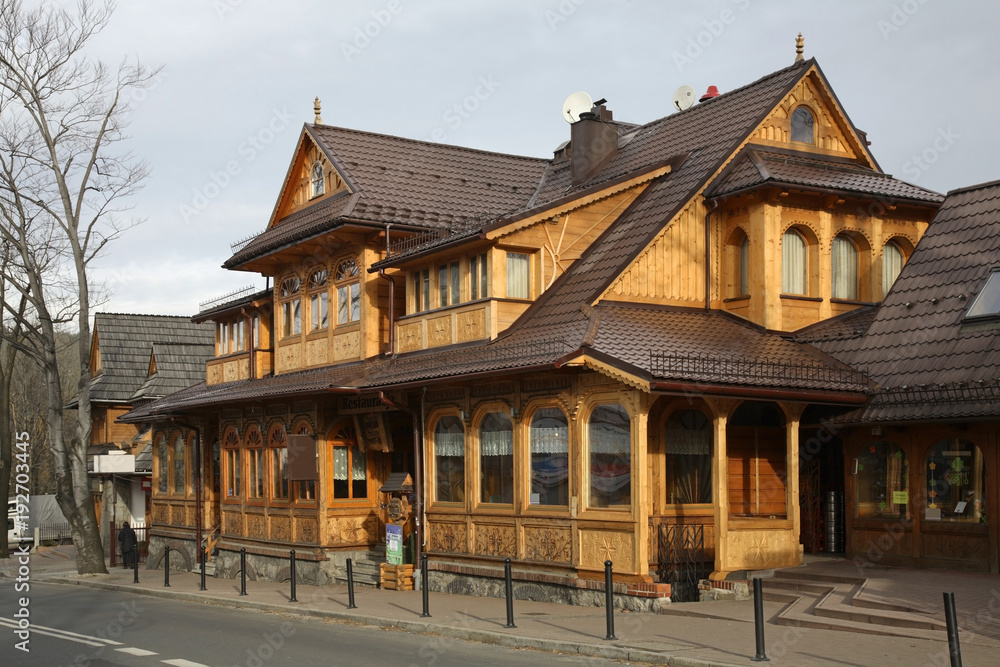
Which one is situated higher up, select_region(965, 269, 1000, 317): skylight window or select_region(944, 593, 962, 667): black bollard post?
select_region(965, 269, 1000, 317): skylight window

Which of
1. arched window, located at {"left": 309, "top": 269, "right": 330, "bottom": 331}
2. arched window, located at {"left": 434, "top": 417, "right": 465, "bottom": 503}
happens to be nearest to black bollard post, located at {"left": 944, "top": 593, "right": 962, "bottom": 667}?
arched window, located at {"left": 434, "top": 417, "right": 465, "bottom": 503}

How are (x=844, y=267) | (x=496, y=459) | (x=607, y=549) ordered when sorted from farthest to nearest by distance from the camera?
(x=844, y=267) < (x=496, y=459) < (x=607, y=549)

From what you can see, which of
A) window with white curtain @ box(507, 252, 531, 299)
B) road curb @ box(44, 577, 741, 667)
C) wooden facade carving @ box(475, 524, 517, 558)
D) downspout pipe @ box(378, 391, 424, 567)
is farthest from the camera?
downspout pipe @ box(378, 391, 424, 567)

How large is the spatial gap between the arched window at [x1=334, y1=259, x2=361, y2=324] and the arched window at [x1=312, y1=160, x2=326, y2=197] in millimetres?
2514

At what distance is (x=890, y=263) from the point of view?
2248 cm

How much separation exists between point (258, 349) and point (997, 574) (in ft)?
64.6

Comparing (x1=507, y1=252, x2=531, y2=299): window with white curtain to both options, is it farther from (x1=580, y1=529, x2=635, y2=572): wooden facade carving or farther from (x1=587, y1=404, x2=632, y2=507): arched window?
(x1=580, y1=529, x2=635, y2=572): wooden facade carving

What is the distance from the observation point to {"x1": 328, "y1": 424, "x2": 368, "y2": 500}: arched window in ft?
84.6

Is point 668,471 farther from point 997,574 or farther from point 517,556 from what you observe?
point 997,574

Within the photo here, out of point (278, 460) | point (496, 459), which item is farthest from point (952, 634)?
point (278, 460)

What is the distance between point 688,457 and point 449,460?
5076mm

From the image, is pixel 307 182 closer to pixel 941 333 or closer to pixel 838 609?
pixel 941 333

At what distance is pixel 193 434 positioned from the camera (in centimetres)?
3369

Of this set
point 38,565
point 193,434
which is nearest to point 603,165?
point 193,434
